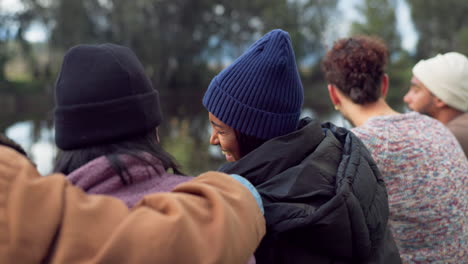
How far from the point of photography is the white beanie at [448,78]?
9.75ft

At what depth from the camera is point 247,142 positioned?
1.70 metres

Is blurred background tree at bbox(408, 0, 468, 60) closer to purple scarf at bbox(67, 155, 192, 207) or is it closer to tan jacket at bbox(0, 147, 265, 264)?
purple scarf at bbox(67, 155, 192, 207)

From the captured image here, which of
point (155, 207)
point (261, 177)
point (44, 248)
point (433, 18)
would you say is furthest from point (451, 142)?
point (433, 18)

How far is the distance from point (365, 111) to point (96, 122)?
5.37ft

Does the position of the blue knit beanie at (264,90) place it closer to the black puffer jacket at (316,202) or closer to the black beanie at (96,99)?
the black puffer jacket at (316,202)

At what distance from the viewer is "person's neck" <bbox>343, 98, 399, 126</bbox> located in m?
2.39

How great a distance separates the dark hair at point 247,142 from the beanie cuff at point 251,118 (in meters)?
0.04

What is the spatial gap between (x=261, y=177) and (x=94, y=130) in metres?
0.56

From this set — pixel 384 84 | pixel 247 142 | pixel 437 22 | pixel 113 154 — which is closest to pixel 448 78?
pixel 384 84

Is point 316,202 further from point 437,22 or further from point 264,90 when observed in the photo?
point 437,22

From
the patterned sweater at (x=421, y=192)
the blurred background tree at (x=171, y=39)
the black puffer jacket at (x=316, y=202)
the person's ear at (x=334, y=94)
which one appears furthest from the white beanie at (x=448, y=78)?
the blurred background tree at (x=171, y=39)

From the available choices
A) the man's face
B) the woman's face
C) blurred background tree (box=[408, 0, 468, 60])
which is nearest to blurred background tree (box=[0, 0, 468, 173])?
blurred background tree (box=[408, 0, 468, 60])

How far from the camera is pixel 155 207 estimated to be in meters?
1.03

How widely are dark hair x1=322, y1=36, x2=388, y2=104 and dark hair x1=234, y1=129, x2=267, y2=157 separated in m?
0.98
